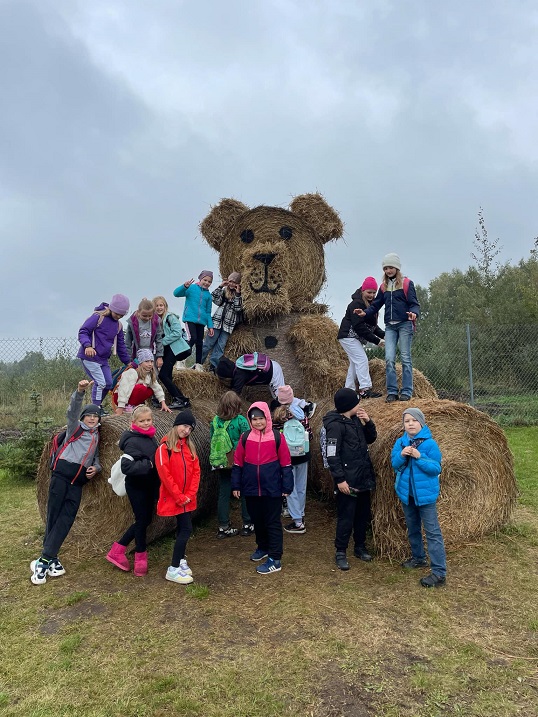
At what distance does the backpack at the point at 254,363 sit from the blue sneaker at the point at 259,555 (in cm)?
213

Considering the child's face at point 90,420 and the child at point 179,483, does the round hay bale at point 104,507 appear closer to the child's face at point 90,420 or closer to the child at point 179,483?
the child's face at point 90,420

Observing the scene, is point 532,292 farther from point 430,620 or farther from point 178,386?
point 430,620

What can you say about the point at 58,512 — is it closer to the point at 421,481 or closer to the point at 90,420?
the point at 90,420

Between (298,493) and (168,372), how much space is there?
2.14m

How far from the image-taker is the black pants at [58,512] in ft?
15.7

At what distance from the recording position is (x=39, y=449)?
8.95 meters

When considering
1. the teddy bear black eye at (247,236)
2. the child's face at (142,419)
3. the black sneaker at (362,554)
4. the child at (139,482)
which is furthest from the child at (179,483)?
the teddy bear black eye at (247,236)

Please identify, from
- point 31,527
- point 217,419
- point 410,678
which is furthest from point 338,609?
point 31,527

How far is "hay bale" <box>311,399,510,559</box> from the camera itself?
4.88 meters

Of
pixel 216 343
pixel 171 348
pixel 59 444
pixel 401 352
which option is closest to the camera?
pixel 59 444

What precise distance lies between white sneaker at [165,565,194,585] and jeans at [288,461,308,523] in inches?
63.0

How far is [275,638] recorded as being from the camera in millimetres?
3596

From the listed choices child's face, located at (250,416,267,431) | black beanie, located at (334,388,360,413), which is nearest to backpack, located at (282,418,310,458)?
child's face, located at (250,416,267,431)

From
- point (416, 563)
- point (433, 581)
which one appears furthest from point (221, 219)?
point (433, 581)
